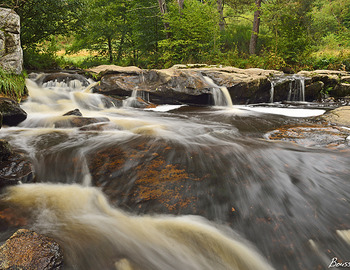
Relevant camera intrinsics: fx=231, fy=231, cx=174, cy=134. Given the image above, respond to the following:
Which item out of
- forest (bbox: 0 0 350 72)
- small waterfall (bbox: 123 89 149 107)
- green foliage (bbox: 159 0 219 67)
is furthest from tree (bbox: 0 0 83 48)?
small waterfall (bbox: 123 89 149 107)

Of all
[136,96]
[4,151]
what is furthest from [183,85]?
[4,151]

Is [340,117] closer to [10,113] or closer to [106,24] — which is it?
[10,113]

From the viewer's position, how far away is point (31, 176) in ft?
9.76

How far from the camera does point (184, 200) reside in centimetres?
254

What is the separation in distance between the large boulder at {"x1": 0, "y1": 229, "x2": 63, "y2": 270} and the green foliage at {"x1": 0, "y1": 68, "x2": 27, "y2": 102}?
5233 mm

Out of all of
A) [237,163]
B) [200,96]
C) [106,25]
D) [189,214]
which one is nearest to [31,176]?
[189,214]

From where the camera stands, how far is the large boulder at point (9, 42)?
6000 mm

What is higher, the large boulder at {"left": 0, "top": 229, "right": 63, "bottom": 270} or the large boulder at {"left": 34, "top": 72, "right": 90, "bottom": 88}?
the large boulder at {"left": 34, "top": 72, "right": 90, "bottom": 88}

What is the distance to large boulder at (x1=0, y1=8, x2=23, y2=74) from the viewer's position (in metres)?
6.00

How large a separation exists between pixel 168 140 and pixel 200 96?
4559mm

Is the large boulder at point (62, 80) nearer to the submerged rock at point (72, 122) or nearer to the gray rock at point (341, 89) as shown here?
the submerged rock at point (72, 122)

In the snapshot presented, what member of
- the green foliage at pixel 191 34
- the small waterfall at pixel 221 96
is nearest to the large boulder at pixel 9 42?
the small waterfall at pixel 221 96

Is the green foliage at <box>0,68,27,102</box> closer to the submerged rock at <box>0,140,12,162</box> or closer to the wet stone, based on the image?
the submerged rock at <box>0,140,12,162</box>

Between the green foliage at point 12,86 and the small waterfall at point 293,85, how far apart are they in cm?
852
